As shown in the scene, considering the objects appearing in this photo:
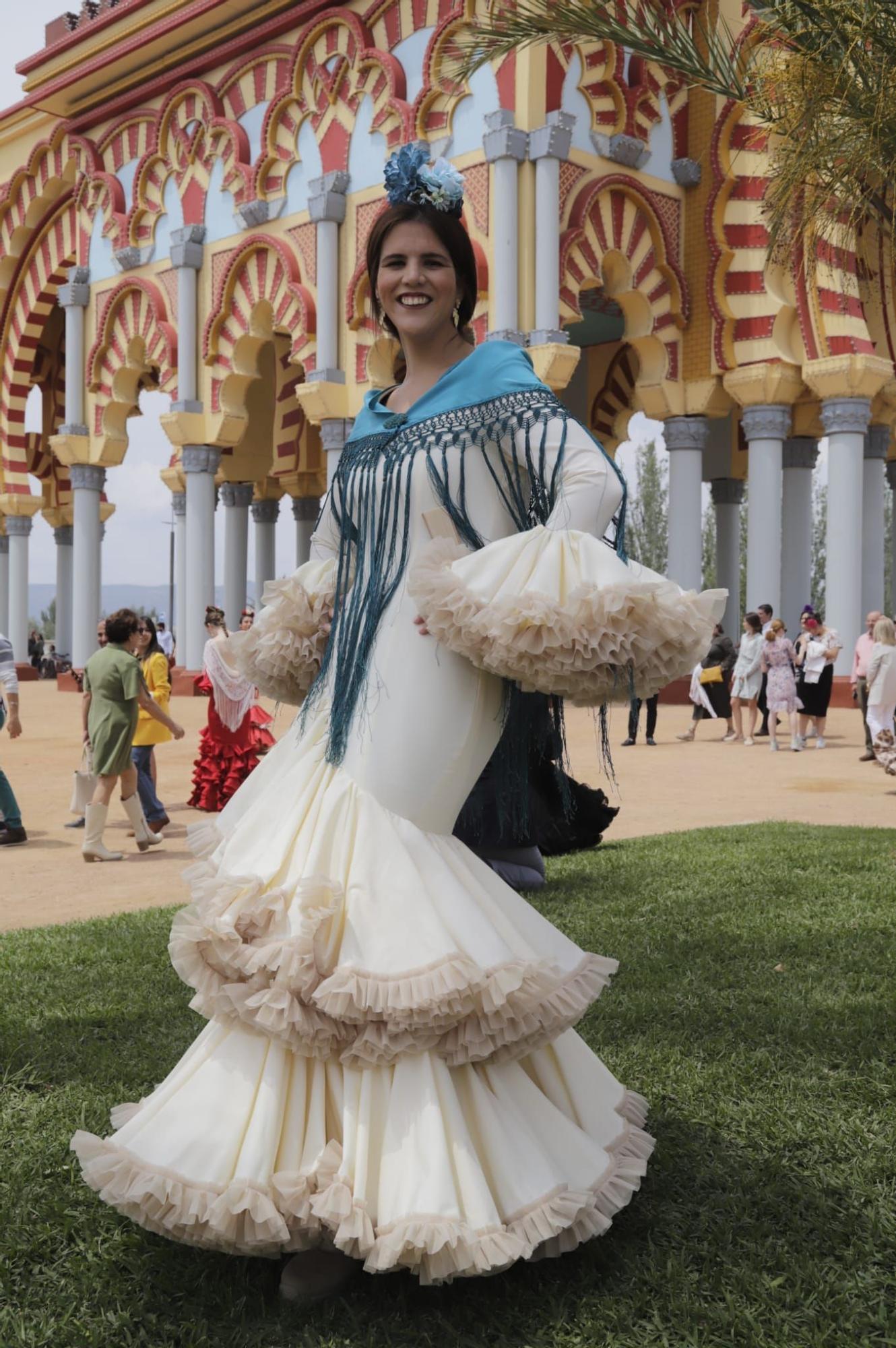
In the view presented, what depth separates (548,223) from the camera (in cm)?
1461

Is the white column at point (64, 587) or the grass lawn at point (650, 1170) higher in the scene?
the white column at point (64, 587)

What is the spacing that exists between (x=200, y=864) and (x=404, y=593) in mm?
622

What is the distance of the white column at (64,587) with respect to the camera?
28500mm

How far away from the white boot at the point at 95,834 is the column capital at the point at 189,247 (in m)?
13.8

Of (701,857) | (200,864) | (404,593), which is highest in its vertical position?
(404,593)

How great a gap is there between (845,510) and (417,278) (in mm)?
14293

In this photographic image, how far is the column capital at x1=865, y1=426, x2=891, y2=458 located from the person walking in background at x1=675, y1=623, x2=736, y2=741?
6360 millimetres

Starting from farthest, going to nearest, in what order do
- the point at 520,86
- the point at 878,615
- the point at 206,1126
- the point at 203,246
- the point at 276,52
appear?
1. the point at 203,246
2. the point at 276,52
3. the point at 520,86
4. the point at 878,615
5. the point at 206,1126

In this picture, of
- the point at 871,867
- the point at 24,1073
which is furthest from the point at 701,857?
the point at 24,1073

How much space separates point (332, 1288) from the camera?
6.93 ft

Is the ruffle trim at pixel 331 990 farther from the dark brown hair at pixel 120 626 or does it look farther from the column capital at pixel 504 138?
the column capital at pixel 504 138

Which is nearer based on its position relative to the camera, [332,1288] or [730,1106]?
[332,1288]

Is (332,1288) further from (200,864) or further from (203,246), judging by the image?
(203,246)

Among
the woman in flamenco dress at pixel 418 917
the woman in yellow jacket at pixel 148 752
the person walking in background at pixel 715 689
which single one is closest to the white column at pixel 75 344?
the person walking in background at pixel 715 689
